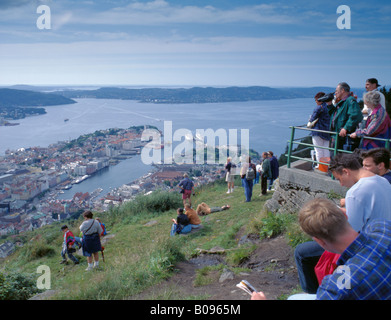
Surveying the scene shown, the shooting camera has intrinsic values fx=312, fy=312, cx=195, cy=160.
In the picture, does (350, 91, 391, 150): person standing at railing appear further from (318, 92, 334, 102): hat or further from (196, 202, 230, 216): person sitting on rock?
(196, 202, 230, 216): person sitting on rock

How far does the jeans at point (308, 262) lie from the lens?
Result: 326 cm

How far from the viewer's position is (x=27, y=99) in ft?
160

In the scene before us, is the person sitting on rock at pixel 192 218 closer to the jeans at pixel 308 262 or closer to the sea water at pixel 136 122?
the jeans at pixel 308 262

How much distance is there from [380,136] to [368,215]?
361 centimetres

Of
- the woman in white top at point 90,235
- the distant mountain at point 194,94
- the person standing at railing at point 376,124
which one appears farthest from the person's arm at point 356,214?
the distant mountain at point 194,94

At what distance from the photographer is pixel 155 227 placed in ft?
34.7

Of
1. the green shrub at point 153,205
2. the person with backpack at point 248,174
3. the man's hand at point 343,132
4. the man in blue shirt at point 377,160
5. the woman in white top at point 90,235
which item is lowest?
the green shrub at point 153,205

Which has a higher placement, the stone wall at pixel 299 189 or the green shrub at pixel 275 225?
the stone wall at pixel 299 189

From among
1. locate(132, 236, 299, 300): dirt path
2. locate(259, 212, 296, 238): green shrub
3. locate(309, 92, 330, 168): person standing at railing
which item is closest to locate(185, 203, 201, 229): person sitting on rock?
locate(132, 236, 299, 300): dirt path

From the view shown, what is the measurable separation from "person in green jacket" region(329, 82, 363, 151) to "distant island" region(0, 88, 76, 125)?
44333 millimetres

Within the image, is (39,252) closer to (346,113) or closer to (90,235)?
(90,235)

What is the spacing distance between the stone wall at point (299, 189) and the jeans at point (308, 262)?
145 inches

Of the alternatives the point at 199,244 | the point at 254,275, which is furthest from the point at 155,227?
the point at 254,275
